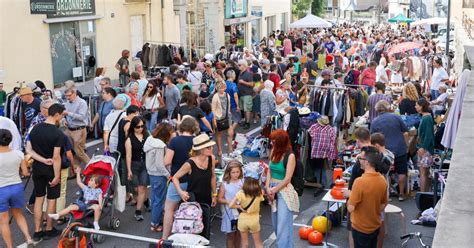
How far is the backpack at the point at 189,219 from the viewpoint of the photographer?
24.5 feet

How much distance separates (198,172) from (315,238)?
7.04 ft

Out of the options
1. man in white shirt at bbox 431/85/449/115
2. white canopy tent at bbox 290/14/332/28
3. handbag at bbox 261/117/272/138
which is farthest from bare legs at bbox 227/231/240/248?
white canopy tent at bbox 290/14/332/28

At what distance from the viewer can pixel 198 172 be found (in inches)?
303

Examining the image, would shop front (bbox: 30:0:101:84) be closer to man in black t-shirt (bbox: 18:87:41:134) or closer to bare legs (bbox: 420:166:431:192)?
man in black t-shirt (bbox: 18:87:41:134)

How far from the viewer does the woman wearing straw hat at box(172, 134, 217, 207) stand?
302 inches

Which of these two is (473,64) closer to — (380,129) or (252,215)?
(380,129)

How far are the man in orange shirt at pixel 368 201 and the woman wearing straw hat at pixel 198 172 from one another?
1759mm

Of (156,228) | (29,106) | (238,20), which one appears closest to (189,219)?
(156,228)

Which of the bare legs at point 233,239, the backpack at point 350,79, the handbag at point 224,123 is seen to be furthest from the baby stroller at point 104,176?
the backpack at point 350,79

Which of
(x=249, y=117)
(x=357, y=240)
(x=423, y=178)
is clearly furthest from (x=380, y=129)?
(x=249, y=117)

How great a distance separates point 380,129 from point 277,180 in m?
3.13

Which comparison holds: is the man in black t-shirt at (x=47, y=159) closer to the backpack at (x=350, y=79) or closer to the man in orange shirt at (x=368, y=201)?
the man in orange shirt at (x=368, y=201)

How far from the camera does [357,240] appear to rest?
718 centimetres

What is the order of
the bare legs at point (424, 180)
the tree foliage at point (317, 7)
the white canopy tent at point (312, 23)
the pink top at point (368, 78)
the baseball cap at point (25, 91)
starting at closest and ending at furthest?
the bare legs at point (424, 180) → the baseball cap at point (25, 91) → the pink top at point (368, 78) → the white canopy tent at point (312, 23) → the tree foliage at point (317, 7)
